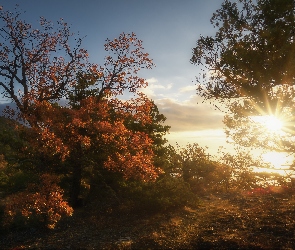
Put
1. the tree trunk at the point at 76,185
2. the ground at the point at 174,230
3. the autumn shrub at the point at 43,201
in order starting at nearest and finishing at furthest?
the autumn shrub at the point at 43,201
the ground at the point at 174,230
the tree trunk at the point at 76,185

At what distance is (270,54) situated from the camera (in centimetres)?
1132

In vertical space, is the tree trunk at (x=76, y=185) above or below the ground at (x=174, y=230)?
above

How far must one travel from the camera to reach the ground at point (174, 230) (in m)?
10.9

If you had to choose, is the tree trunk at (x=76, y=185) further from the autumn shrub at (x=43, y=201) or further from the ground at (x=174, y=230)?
the autumn shrub at (x=43, y=201)

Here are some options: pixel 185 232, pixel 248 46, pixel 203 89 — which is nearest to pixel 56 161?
pixel 185 232

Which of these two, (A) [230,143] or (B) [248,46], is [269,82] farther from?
(A) [230,143]

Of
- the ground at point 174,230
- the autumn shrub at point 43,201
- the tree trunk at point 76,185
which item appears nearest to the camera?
the autumn shrub at point 43,201

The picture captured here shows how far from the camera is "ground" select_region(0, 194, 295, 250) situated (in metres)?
10.9

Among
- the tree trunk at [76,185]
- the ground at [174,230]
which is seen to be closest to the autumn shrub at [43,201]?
the ground at [174,230]

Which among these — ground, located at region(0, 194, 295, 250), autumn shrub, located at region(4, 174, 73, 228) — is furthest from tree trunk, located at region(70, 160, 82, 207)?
autumn shrub, located at region(4, 174, 73, 228)

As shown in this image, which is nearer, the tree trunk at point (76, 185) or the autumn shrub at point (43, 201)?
the autumn shrub at point (43, 201)

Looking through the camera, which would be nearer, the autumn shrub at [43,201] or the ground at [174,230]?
the autumn shrub at [43,201]

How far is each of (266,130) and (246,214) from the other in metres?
4.60

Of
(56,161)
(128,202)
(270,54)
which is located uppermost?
(270,54)
